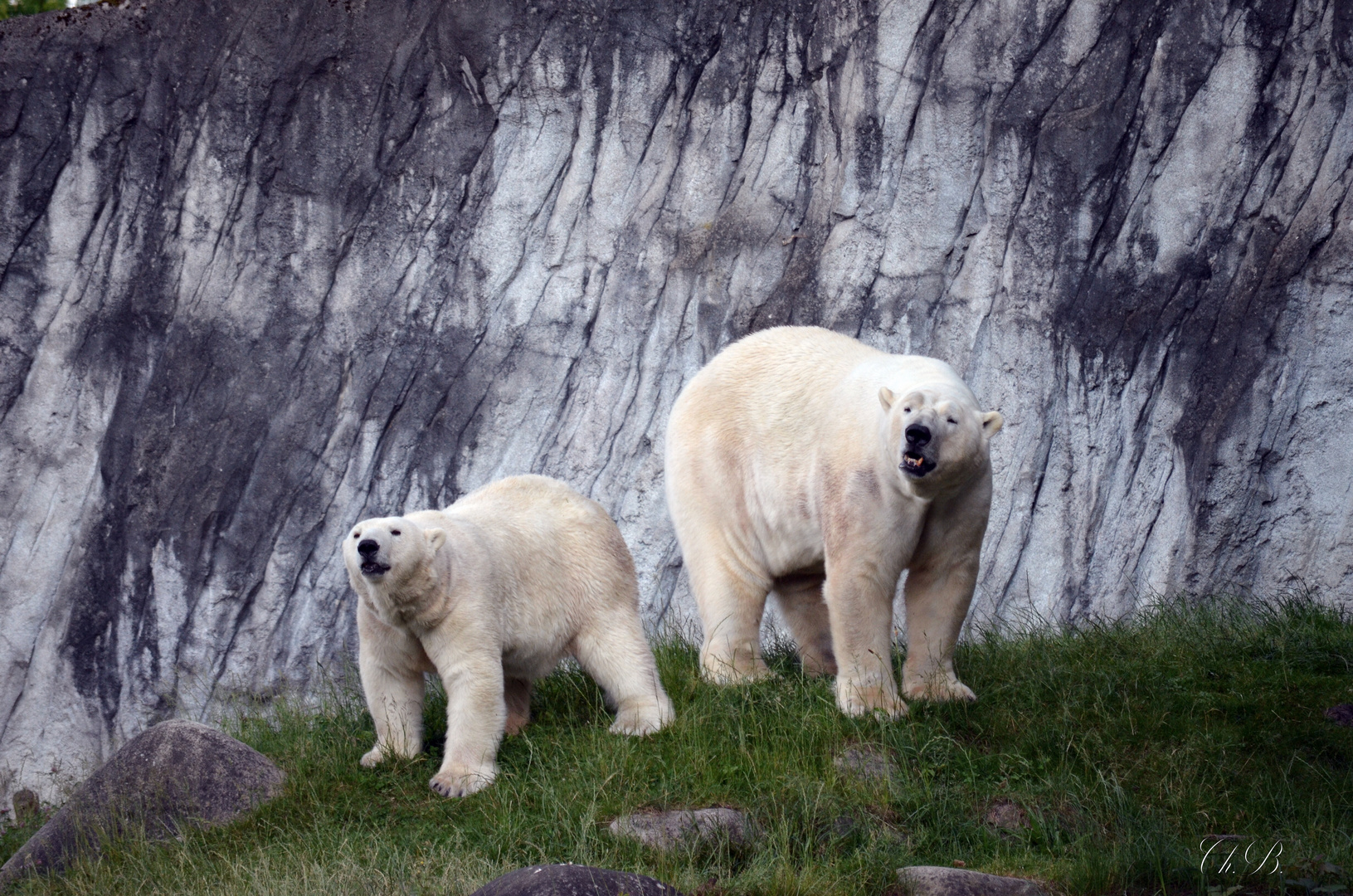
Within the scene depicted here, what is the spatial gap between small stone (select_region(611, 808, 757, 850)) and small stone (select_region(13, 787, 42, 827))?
4312 millimetres

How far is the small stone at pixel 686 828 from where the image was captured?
4727mm

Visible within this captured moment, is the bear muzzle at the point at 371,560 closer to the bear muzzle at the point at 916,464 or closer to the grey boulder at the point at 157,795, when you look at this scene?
the grey boulder at the point at 157,795

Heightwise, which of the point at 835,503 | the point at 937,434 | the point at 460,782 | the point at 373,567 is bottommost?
the point at 460,782

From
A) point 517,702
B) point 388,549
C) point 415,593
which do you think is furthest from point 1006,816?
point 388,549

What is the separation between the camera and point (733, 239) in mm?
11984

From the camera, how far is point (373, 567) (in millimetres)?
5453

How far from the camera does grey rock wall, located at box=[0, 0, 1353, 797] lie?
11.7 metres

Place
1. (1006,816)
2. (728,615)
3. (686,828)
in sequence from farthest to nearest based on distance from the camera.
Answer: (728,615), (1006,816), (686,828)

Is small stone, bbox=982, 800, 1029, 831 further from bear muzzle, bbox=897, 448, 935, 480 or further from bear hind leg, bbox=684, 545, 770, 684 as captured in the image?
bear hind leg, bbox=684, 545, 770, 684

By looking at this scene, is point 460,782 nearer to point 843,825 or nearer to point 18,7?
point 843,825

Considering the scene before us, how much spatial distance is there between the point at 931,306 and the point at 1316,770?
21.7 feet

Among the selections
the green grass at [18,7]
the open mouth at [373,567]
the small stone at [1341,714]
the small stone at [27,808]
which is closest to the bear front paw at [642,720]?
the open mouth at [373,567]

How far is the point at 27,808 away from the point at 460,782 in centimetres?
412

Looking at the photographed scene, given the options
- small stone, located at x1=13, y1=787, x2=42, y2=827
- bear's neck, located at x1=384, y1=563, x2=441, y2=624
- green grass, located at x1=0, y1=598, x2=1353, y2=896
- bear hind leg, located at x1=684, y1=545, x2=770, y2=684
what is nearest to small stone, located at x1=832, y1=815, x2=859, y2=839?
green grass, located at x1=0, y1=598, x2=1353, y2=896
